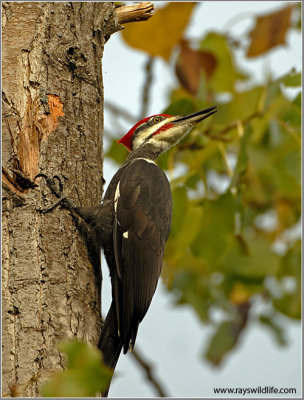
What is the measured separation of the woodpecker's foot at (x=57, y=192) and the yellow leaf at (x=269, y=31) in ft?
6.59

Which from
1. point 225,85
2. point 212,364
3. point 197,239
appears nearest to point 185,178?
point 197,239

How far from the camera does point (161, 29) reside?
351cm

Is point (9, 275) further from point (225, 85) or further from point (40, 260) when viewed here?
point (225, 85)

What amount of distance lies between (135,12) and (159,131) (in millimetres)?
948

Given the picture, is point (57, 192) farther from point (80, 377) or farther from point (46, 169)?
point (80, 377)

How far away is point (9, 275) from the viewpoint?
221 cm

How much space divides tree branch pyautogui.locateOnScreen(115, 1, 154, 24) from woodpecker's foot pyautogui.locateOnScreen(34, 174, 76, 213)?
3.83 ft

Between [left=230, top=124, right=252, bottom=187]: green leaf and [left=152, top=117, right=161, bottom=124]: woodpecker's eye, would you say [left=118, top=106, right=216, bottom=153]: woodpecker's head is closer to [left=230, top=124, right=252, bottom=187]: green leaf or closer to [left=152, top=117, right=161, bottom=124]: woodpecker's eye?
[left=152, top=117, right=161, bottom=124]: woodpecker's eye

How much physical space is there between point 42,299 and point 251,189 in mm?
2995

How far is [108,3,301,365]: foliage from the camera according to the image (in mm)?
3291

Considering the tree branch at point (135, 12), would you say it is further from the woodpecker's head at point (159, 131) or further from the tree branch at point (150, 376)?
the tree branch at point (150, 376)

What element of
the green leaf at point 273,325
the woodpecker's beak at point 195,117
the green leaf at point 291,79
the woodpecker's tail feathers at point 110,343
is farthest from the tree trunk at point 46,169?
the green leaf at point 273,325

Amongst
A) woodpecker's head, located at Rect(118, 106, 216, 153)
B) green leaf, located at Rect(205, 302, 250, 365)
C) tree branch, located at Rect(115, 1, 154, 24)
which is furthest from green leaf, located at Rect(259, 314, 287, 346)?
tree branch, located at Rect(115, 1, 154, 24)

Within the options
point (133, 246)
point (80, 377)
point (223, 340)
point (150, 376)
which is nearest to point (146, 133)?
point (133, 246)
